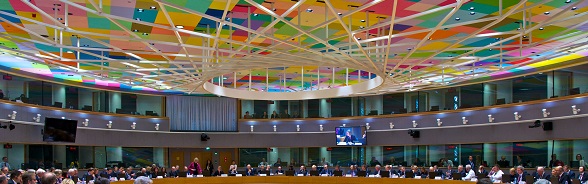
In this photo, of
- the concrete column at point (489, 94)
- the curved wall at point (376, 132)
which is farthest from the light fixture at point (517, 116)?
the concrete column at point (489, 94)

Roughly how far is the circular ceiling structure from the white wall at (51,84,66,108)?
212 centimetres

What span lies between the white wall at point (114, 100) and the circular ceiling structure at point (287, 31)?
589 centimetres

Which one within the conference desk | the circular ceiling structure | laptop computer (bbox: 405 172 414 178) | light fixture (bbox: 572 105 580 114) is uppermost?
the circular ceiling structure

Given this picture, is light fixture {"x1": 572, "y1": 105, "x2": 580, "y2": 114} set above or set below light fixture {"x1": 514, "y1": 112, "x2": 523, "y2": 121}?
above

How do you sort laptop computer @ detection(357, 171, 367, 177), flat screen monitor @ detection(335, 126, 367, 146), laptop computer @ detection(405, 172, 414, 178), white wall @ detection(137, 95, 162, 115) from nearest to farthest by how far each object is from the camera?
1. laptop computer @ detection(405, 172, 414, 178)
2. laptop computer @ detection(357, 171, 367, 177)
3. flat screen monitor @ detection(335, 126, 367, 146)
4. white wall @ detection(137, 95, 162, 115)

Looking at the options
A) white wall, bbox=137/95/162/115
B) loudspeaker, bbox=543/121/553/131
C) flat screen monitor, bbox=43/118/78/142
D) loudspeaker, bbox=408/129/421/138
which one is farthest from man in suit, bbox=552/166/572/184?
white wall, bbox=137/95/162/115

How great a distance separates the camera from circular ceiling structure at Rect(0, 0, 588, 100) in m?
14.7

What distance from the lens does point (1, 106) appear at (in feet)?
80.0

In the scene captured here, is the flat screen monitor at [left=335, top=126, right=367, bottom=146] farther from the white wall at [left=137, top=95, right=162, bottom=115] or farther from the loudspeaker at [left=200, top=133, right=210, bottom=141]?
the white wall at [left=137, top=95, right=162, bottom=115]

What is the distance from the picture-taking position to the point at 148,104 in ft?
113

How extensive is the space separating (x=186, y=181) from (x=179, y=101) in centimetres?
880

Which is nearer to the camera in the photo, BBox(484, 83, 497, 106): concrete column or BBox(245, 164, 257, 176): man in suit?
BBox(484, 83, 497, 106): concrete column

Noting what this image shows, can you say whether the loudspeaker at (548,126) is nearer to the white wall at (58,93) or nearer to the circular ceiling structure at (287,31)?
the circular ceiling structure at (287,31)

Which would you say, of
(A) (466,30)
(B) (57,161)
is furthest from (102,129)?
(A) (466,30)
